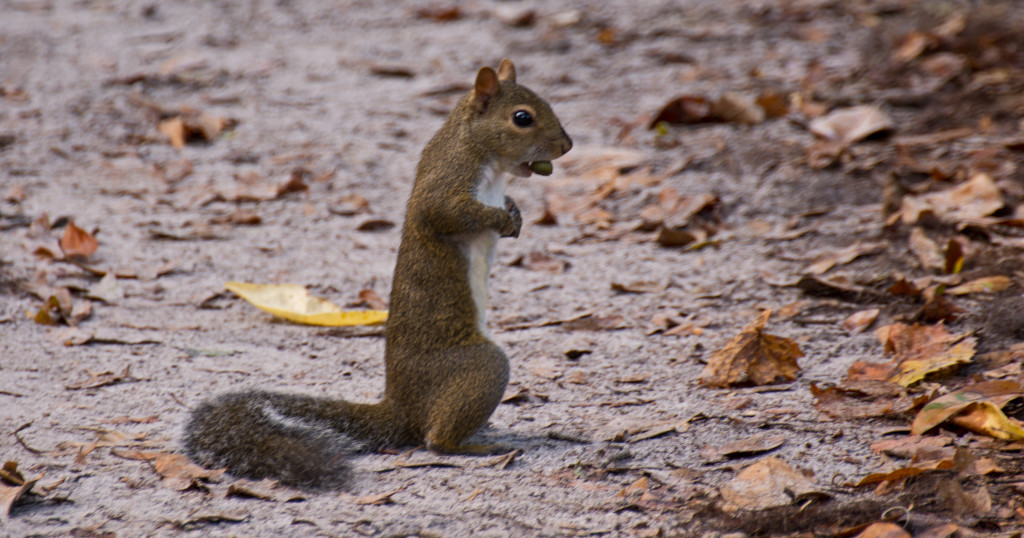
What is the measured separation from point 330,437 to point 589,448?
725 mm

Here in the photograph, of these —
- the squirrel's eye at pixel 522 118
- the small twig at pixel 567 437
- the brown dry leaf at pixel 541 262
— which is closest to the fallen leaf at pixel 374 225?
the brown dry leaf at pixel 541 262

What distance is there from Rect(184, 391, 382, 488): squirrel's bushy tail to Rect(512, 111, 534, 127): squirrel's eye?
96 cm

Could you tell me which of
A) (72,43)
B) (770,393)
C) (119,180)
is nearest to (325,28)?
(72,43)

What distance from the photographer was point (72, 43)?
793 centimetres

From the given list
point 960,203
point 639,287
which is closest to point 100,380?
point 639,287

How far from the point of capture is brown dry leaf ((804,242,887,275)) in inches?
165

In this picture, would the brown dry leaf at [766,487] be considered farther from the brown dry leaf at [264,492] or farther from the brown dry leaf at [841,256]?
the brown dry leaf at [841,256]

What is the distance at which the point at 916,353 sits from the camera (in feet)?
10.6

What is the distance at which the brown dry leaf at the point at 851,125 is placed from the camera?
18.1 ft

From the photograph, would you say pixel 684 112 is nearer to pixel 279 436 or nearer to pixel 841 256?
→ pixel 841 256

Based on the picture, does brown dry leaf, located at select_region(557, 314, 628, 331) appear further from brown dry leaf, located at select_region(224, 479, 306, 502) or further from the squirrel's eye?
brown dry leaf, located at select_region(224, 479, 306, 502)

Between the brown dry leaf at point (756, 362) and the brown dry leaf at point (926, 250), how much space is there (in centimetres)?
107

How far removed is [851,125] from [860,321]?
94.1 inches

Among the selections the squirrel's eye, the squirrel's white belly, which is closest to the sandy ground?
the squirrel's white belly
